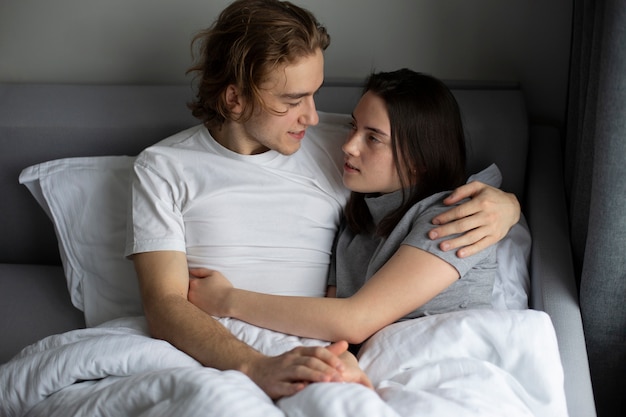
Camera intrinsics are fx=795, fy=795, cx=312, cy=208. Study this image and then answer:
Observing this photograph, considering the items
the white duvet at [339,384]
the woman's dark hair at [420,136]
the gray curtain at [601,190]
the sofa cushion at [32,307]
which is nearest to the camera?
the white duvet at [339,384]

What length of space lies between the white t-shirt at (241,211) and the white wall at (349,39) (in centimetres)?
48

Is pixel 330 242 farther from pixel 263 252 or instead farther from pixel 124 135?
pixel 124 135

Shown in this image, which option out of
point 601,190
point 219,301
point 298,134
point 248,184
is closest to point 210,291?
point 219,301

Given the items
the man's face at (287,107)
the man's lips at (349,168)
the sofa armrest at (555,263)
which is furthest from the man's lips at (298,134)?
the sofa armrest at (555,263)

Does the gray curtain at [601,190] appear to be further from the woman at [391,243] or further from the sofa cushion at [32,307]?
the sofa cushion at [32,307]

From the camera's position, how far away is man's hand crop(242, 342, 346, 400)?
1.26 metres

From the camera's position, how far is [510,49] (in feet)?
6.47

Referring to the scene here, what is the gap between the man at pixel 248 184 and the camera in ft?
5.12

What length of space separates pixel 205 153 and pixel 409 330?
60cm

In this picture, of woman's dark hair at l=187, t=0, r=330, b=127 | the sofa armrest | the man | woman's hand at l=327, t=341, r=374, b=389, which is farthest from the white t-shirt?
the sofa armrest

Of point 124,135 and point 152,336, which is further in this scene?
point 124,135

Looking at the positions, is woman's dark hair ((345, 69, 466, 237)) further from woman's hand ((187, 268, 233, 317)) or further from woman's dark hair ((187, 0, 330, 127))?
woman's hand ((187, 268, 233, 317))

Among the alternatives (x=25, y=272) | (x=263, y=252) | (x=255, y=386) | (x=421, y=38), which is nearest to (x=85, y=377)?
(x=255, y=386)

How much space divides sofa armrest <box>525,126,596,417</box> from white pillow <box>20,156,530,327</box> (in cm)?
88
